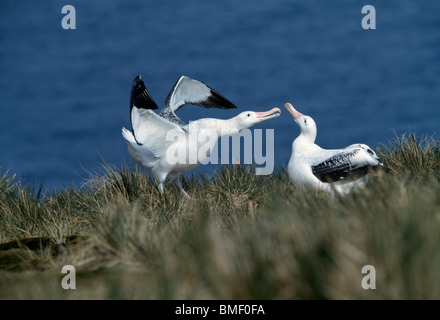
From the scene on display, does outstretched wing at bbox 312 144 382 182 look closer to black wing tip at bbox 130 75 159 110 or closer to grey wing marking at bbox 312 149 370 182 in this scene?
grey wing marking at bbox 312 149 370 182

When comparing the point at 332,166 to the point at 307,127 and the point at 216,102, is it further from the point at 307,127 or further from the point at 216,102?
the point at 216,102

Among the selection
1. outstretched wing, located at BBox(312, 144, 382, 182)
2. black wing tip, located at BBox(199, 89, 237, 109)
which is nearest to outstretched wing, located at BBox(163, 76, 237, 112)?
black wing tip, located at BBox(199, 89, 237, 109)

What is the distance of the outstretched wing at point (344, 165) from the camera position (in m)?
7.10

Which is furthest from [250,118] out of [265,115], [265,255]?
[265,255]

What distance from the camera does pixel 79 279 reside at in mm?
4594

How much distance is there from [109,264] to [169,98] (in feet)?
14.7

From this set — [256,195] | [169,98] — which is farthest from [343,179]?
[169,98]

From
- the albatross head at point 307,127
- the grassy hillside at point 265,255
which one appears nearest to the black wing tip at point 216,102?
the albatross head at point 307,127

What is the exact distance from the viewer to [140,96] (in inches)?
317

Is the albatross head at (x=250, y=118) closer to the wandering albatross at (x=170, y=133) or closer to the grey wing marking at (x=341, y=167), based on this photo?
the wandering albatross at (x=170, y=133)

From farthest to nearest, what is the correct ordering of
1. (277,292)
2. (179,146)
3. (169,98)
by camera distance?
(169,98) → (179,146) → (277,292)

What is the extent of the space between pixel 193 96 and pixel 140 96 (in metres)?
1.39

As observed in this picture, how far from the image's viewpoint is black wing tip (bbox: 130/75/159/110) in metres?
8.00
